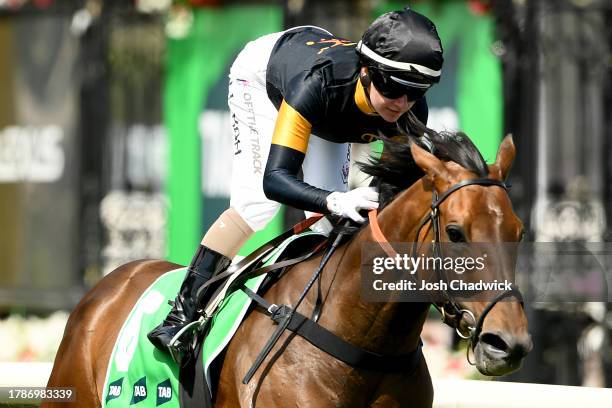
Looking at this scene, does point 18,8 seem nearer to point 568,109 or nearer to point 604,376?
→ point 568,109

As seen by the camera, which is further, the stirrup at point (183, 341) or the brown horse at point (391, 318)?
the stirrup at point (183, 341)

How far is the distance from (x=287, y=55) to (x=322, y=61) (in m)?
0.24

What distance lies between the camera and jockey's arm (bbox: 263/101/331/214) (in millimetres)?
3627

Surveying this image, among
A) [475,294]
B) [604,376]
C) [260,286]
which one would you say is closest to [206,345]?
[260,286]

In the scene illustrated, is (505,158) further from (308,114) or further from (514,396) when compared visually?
(514,396)

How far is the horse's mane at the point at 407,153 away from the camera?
3436 millimetres

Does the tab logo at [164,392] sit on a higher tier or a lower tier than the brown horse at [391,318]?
lower

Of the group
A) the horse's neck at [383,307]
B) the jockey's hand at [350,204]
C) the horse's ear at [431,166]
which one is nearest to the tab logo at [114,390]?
the horse's neck at [383,307]

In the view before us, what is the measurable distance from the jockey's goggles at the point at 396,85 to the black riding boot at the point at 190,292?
2.92 ft

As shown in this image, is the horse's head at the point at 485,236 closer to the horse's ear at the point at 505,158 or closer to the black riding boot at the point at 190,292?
the horse's ear at the point at 505,158

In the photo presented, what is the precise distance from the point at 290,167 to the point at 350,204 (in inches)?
10.1

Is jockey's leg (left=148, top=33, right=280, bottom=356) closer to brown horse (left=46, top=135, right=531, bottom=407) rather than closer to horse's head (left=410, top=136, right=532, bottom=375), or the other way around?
brown horse (left=46, top=135, right=531, bottom=407)

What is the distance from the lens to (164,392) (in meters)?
4.08

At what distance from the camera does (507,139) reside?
3496 millimetres
